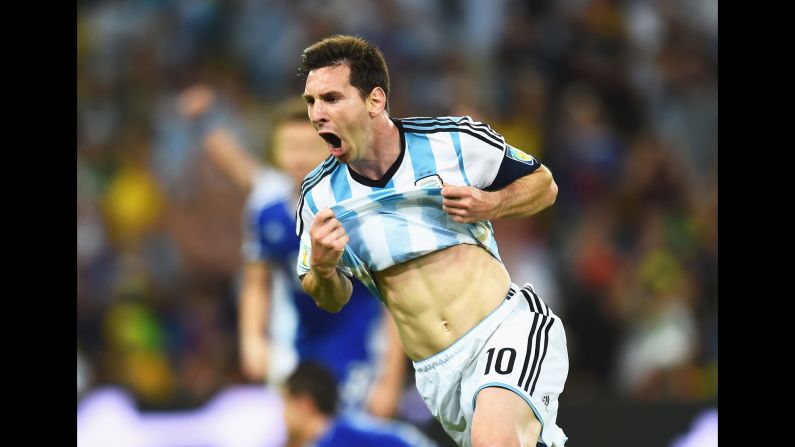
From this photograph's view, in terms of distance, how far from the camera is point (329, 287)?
4.53 meters

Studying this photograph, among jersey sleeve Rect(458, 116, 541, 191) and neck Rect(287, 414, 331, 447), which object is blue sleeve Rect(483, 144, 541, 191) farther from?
neck Rect(287, 414, 331, 447)

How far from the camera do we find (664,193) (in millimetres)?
9789

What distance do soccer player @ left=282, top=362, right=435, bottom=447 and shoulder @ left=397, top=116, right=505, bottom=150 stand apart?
2.11 meters

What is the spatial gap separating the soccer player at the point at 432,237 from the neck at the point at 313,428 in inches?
67.2

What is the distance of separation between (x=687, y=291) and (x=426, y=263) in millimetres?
5392

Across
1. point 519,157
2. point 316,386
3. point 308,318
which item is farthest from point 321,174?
point 308,318

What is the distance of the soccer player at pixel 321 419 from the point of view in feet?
20.2

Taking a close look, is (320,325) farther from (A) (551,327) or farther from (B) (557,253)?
(B) (557,253)

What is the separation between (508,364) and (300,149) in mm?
2680

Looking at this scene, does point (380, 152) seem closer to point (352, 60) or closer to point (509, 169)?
point (352, 60)

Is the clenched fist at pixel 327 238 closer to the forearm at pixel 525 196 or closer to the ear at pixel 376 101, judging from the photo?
the ear at pixel 376 101

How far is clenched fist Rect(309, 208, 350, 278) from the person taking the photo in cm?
421

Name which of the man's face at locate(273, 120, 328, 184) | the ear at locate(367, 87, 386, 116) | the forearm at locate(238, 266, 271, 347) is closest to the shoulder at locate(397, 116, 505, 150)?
the ear at locate(367, 87, 386, 116)

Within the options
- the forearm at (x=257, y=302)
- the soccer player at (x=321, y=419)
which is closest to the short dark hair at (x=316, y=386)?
the soccer player at (x=321, y=419)
